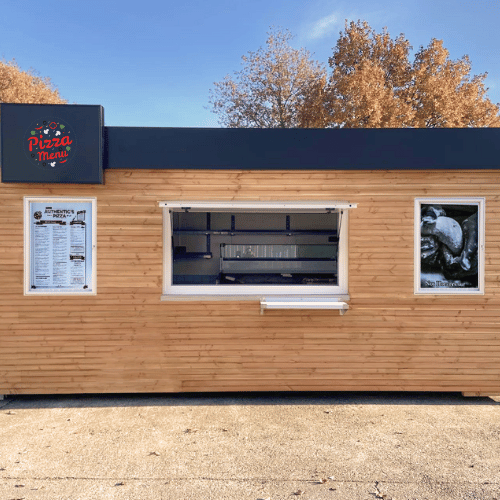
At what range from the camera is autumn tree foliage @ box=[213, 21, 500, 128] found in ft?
48.1

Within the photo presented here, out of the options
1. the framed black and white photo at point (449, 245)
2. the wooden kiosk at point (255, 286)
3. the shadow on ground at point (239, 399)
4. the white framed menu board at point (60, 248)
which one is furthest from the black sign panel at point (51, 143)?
the framed black and white photo at point (449, 245)

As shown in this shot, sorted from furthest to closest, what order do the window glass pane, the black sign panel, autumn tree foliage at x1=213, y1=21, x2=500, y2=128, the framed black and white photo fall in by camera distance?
autumn tree foliage at x1=213, y1=21, x2=500, y2=128 < the window glass pane < the framed black and white photo < the black sign panel

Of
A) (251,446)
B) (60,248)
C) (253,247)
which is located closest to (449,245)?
(253,247)

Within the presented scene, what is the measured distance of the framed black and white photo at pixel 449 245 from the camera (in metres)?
4.54

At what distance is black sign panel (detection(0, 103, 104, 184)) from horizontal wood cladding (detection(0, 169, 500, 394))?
0.17 m

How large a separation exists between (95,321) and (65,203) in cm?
136

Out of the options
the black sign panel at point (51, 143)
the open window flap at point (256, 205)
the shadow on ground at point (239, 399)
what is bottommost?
the shadow on ground at point (239, 399)

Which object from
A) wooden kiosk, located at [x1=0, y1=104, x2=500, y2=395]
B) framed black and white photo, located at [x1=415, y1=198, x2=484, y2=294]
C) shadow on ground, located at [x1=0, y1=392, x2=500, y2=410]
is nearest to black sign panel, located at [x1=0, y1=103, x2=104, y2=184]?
wooden kiosk, located at [x1=0, y1=104, x2=500, y2=395]

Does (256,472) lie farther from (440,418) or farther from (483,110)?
(483,110)

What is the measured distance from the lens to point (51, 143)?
430 cm

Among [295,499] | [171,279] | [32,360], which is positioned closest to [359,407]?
[295,499]

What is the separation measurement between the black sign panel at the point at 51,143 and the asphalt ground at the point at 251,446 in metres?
2.52

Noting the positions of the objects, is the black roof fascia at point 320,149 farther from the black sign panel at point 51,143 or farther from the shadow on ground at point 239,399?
the shadow on ground at point 239,399

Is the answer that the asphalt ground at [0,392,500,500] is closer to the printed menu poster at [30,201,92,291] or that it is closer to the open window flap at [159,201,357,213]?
the printed menu poster at [30,201,92,291]
